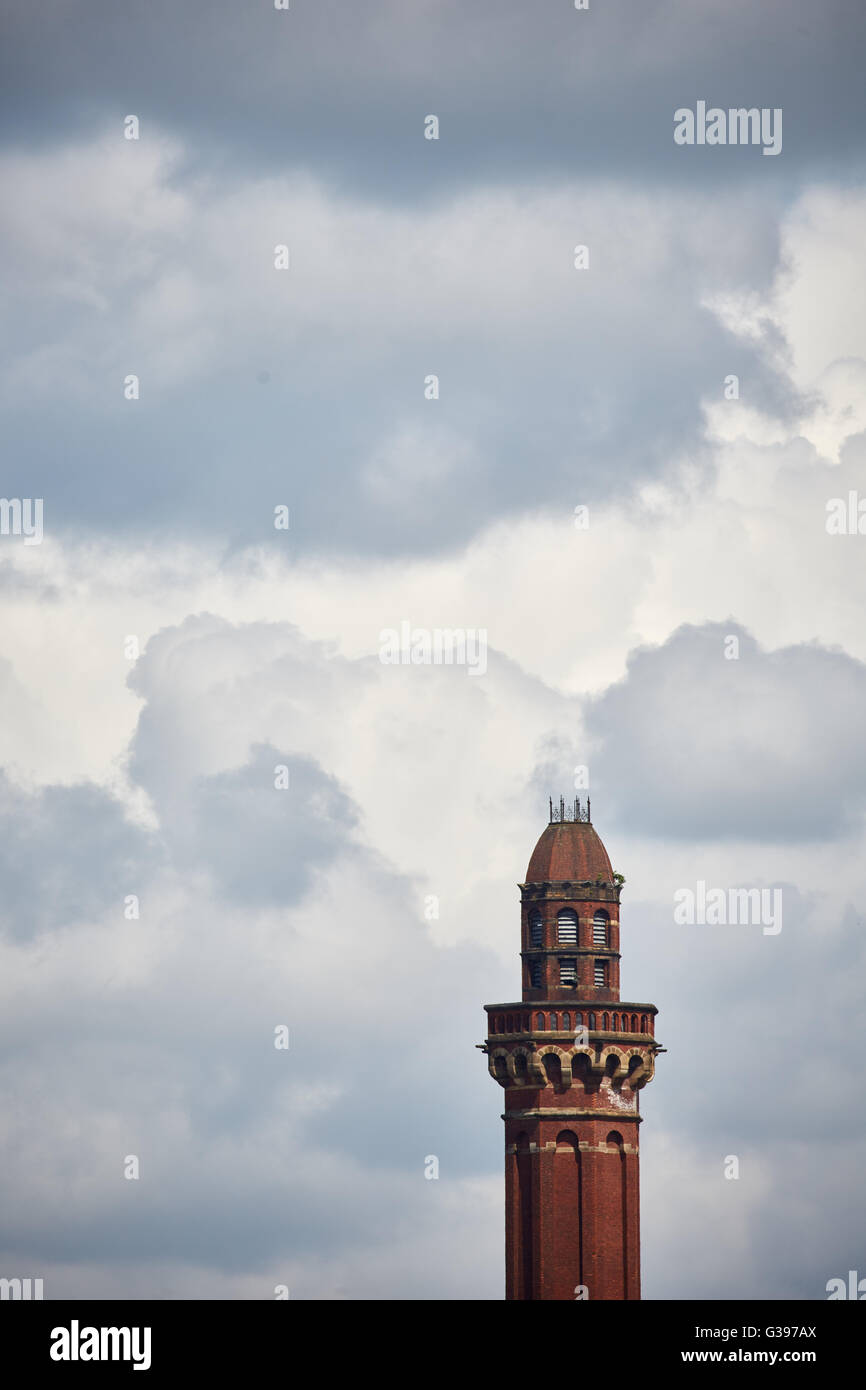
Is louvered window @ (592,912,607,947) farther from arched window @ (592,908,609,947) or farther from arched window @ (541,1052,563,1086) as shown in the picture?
arched window @ (541,1052,563,1086)

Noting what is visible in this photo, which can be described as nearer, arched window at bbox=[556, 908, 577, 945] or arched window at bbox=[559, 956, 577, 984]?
arched window at bbox=[556, 908, 577, 945]

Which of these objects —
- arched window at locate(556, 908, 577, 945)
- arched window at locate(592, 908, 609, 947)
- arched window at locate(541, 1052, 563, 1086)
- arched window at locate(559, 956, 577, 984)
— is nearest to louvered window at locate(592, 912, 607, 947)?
arched window at locate(592, 908, 609, 947)

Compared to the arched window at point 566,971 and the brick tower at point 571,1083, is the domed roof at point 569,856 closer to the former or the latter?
the brick tower at point 571,1083

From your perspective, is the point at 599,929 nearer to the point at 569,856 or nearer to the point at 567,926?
the point at 567,926

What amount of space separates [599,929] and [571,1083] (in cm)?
753

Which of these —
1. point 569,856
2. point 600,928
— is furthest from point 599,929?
point 569,856

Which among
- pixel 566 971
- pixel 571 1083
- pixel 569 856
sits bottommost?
pixel 571 1083

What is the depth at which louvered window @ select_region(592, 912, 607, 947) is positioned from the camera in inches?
6033

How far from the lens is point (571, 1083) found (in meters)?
153

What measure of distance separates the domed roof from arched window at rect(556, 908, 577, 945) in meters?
1.59
